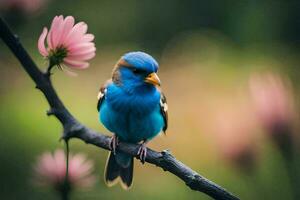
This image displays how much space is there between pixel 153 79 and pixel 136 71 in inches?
3.6

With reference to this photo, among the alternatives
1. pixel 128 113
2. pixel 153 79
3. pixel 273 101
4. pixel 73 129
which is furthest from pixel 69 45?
pixel 128 113

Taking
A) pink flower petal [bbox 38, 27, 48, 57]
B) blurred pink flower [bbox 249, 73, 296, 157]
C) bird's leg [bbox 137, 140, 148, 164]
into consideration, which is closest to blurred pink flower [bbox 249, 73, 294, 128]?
blurred pink flower [bbox 249, 73, 296, 157]

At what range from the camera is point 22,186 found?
3.60 metres

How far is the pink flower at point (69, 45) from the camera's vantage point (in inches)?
46.0

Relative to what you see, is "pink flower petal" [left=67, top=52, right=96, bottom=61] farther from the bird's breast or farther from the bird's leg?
the bird's breast

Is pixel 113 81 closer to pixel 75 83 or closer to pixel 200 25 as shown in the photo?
pixel 75 83

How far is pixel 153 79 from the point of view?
196 cm

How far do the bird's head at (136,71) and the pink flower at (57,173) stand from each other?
62 centimetres

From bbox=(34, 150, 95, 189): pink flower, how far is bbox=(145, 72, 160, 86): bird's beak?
656mm

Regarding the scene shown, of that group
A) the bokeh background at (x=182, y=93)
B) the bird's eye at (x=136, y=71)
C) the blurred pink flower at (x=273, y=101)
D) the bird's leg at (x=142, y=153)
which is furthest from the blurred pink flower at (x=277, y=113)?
the bird's eye at (x=136, y=71)

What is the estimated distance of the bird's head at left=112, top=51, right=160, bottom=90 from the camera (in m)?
1.95

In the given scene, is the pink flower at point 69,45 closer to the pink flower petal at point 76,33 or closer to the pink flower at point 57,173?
the pink flower petal at point 76,33

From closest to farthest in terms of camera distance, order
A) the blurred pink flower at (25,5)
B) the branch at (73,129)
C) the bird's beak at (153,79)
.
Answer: the branch at (73,129)
the blurred pink flower at (25,5)
the bird's beak at (153,79)

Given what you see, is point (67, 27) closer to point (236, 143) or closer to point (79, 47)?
point (79, 47)
